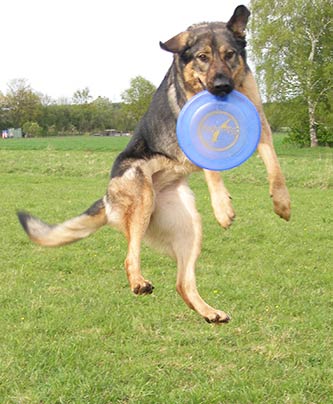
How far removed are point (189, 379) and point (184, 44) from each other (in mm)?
3966

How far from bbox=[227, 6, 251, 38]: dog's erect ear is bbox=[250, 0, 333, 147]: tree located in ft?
90.2

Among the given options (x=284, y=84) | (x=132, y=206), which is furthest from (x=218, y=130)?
(x=284, y=84)

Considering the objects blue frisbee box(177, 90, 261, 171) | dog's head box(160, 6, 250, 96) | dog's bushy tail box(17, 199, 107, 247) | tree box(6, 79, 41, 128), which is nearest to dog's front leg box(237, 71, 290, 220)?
dog's head box(160, 6, 250, 96)

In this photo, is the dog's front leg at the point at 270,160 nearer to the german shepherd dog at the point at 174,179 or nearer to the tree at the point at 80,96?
the german shepherd dog at the point at 174,179

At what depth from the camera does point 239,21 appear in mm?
3988

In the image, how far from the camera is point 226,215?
4121 millimetres

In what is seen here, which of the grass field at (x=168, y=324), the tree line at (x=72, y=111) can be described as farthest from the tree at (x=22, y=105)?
the grass field at (x=168, y=324)

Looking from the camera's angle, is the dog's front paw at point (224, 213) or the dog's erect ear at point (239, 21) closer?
the dog's erect ear at point (239, 21)

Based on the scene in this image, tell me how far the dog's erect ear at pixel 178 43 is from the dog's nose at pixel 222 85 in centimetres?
45

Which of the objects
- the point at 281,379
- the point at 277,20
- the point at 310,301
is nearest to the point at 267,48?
the point at 277,20

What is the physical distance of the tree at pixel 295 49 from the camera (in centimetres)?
3325

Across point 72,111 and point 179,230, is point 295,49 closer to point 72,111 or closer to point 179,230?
point 72,111

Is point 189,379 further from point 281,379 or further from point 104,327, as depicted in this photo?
point 104,327

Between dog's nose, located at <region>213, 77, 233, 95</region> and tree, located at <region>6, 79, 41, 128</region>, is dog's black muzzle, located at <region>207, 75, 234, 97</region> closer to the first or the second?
dog's nose, located at <region>213, 77, 233, 95</region>
